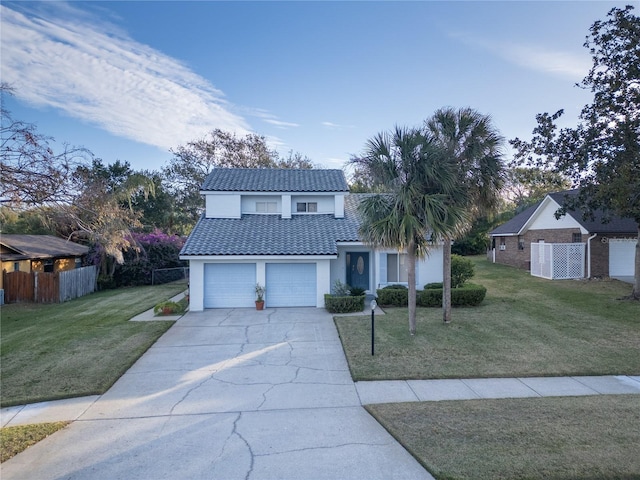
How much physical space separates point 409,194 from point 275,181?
1045 cm

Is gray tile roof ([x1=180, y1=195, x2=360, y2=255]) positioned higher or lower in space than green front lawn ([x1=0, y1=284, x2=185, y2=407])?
higher

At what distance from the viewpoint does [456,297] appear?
14.2 m

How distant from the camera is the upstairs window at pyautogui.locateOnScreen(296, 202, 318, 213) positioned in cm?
1845

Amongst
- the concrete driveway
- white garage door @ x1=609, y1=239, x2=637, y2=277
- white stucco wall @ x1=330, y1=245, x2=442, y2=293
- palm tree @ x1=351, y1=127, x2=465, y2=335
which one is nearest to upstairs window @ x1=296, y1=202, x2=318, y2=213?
white stucco wall @ x1=330, y1=245, x2=442, y2=293

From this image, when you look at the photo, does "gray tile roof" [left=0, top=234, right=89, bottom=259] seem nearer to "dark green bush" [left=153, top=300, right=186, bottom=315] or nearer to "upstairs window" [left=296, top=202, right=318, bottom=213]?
"dark green bush" [left=153, top=300, right=186, bottom=315]

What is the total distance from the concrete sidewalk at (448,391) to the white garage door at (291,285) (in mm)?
8000

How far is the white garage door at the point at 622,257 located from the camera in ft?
67.5

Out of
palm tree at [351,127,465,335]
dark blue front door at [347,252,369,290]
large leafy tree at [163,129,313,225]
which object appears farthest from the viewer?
large leafy tree at [163,129,313,225]

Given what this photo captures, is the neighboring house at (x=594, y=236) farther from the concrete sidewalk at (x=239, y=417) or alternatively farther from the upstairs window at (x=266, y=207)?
the concrete sidewalk at (x=239, y=417)

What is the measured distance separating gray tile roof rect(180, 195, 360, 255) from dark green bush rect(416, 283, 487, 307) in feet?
12.4

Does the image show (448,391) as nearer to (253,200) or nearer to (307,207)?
(307,207)

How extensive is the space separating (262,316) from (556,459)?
33.8 feet

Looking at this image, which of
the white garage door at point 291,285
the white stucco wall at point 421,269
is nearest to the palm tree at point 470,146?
the white stucco wall at point 421,269

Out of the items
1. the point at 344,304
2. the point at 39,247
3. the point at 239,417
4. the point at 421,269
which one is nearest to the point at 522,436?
the point at 239,417
